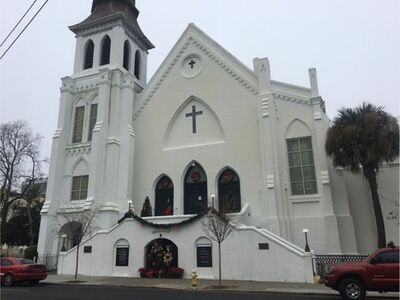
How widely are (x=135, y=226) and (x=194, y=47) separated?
15.0 metres

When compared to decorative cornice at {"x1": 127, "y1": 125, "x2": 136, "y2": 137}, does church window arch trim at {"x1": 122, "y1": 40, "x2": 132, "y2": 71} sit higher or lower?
higher

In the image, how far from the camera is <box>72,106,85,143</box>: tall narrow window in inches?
1122

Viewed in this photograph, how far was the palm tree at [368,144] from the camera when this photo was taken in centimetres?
1897

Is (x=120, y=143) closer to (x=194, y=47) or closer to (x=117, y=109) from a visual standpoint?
(x=117, y=109)

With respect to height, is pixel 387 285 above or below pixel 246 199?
below

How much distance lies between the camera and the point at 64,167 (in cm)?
2773

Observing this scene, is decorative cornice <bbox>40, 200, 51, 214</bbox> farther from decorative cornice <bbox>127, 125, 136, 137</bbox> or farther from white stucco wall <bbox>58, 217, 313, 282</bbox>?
decorative cornice <bbox>127, 125, 136, 137</bbox>

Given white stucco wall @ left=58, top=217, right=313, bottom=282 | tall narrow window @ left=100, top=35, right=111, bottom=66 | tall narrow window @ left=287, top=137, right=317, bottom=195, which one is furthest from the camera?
tall narrow window @ left=100, top=35, right=111, bottom=66

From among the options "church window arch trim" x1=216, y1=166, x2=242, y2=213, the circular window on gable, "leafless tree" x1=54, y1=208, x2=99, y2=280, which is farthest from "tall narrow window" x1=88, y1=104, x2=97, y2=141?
"church window arch trim" x1=216, y1=166, x2=242, y2=213

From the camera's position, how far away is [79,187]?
26781 millimetres

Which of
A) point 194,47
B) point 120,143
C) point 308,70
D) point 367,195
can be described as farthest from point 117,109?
point 367,195

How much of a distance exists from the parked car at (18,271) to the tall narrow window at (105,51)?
19.3 meters

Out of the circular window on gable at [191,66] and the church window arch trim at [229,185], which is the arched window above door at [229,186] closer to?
the church window arch trim at [229,185]

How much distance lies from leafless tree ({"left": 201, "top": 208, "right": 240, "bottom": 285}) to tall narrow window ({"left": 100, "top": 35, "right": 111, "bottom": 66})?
18.9 metres
